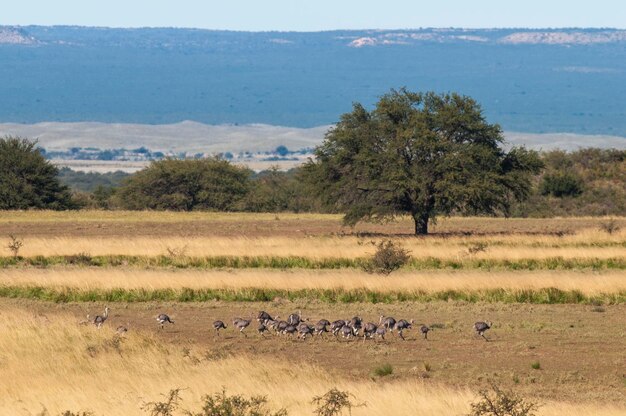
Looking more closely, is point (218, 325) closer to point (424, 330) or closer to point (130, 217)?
point (424, 330)

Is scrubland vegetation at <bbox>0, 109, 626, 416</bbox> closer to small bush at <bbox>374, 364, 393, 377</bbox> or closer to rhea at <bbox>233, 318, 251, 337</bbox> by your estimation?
small bush at <bbox>374, 364, 393, 377</bbox>

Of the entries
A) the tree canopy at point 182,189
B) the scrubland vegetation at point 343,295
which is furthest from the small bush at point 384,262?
the tree canopy at point 182,189

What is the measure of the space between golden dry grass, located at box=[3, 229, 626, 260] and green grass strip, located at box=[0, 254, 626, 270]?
0.49m

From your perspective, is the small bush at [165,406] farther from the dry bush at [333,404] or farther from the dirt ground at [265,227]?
the dirt ground at [265,227]

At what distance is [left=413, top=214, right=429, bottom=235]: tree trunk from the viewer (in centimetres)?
4716

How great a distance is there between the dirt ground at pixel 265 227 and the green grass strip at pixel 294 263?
32.1 ft

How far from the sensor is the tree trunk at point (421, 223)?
155 feet

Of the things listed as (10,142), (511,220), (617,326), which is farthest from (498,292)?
(10,142)

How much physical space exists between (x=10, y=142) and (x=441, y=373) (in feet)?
172

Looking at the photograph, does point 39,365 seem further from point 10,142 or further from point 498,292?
point 10,142

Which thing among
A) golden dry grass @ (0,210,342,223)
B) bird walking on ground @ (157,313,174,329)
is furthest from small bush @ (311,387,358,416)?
golden dry grass @ (0,210,342,223)

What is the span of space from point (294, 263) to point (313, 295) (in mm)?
7423

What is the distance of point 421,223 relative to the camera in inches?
1884

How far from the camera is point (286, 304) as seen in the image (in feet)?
95.5
